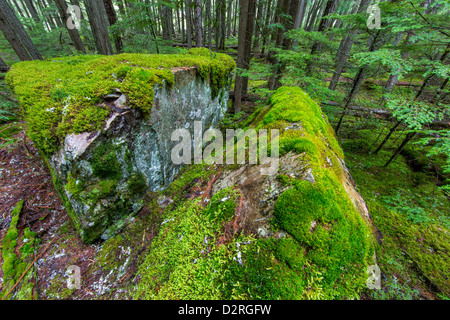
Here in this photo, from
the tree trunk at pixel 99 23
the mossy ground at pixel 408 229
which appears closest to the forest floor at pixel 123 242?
the mossy ground at pixel 408 229

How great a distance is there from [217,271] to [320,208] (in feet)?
4.30

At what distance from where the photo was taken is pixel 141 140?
10.1ft

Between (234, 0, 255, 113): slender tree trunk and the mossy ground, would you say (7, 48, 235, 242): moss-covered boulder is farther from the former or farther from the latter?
(234, 0, 255, 113): slender tree trunk

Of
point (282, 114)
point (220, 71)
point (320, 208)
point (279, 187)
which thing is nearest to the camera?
point (320, 208)

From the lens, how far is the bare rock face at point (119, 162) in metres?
2.45

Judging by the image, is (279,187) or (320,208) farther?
(279,187)

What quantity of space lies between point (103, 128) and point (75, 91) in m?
0.89

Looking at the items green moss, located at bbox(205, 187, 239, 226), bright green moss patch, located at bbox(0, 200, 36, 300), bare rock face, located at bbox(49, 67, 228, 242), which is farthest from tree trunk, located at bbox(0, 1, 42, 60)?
green moss, located at bbox(205, 187, 239, 226)

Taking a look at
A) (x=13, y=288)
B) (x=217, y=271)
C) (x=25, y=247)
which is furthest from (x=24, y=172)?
(x=217, y=271)

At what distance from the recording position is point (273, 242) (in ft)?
5.65

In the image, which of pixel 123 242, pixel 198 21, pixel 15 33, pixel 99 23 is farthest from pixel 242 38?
pixel 15 33

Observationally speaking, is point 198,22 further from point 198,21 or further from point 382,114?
point 382,114
